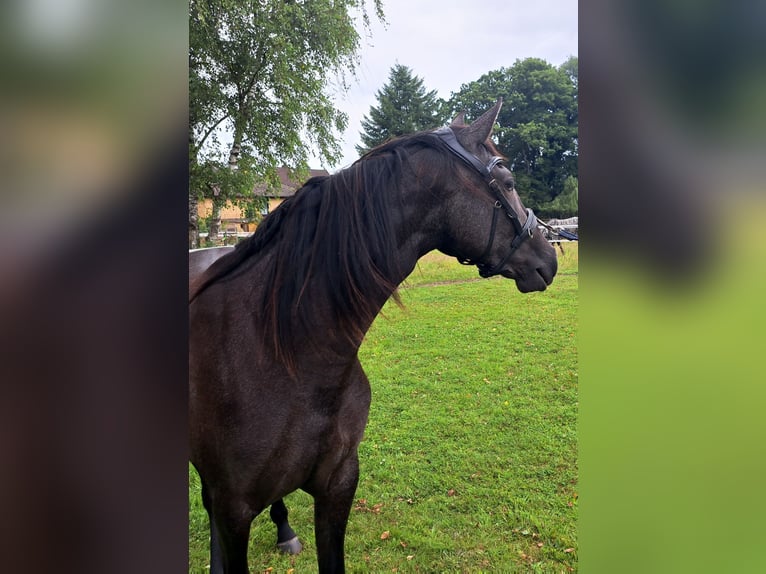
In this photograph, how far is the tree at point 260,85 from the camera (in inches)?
117

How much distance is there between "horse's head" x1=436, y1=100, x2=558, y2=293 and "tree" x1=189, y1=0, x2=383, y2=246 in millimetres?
1749

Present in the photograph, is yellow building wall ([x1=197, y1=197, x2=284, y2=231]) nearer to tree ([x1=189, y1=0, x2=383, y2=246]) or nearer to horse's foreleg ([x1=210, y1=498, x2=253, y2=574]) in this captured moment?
tree ([x1=189, y1=0, x2=383, y2=246])

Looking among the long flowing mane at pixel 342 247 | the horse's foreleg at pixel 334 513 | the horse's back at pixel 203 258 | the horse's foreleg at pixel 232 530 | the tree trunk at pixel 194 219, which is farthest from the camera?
the tree trunk at pixel 194 219

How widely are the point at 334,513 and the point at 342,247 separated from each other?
3.88ft

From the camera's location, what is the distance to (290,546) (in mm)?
2838

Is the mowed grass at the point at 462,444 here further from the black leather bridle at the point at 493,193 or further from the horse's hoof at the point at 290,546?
the black leather bridle at the point at 493,193

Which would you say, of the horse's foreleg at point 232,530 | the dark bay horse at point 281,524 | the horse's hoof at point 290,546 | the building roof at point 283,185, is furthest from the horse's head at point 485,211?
the horse's hoof at point 290,546

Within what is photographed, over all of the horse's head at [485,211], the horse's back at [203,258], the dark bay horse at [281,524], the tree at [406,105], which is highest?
the tree at [406,105]

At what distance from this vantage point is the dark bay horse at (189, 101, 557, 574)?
151cm

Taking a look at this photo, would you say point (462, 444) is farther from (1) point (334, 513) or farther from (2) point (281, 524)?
(1) point (334, 513)
